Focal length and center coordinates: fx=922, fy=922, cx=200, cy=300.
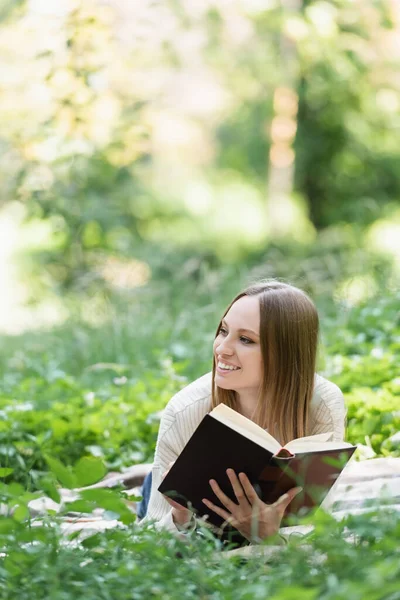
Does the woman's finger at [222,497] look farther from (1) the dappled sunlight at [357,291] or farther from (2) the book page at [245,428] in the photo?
(1) the dappled sunlight at [357,291]

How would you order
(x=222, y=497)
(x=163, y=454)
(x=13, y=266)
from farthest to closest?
1. (x=13, y=266)
2. (x=163, y=454)
3. (x=222, y=497)

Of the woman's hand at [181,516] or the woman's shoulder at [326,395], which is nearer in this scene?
the woman's hand at [181,516]

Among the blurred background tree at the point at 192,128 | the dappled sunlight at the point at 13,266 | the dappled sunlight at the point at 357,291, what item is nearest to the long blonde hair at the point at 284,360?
the dappled sunlight at the point at 357,291

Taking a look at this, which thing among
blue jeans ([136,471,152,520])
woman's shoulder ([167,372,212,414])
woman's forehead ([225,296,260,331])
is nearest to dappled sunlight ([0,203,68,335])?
blue jeans ([136,471,152,520])

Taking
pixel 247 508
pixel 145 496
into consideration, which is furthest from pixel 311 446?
pixel 145 496

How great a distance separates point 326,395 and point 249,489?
0.79 meters

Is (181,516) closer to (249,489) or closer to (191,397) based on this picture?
(249,489)

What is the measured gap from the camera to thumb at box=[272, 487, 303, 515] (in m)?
2.71

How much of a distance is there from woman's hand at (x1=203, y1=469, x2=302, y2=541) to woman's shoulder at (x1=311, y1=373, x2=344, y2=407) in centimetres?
67

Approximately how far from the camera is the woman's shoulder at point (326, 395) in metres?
3.39

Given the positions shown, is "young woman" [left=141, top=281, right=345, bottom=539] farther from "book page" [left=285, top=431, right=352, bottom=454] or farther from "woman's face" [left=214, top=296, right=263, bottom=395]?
"book page" [left=285, top=431, right=352, bottom=454]

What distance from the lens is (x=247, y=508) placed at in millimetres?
2795

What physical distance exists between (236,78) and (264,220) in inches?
100

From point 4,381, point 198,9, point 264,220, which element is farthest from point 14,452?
point 264,220
